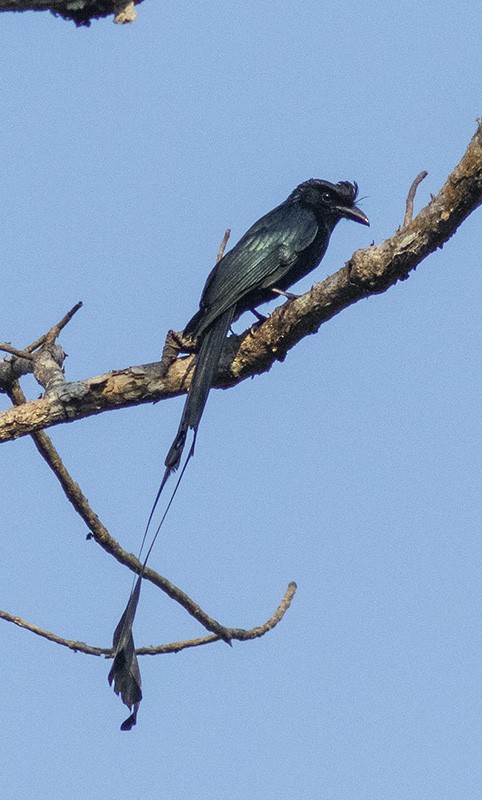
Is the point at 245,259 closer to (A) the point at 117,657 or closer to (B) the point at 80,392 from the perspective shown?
(B) the point at 80,392

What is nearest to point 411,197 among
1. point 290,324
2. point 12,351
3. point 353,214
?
point 290,324

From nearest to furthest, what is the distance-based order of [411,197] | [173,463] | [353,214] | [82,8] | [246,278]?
[82,8] < [411,197] < [173,463] < [246,278] < [353,214]

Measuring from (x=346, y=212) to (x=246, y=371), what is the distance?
1.84 m

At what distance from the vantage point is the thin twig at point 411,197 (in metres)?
4.10

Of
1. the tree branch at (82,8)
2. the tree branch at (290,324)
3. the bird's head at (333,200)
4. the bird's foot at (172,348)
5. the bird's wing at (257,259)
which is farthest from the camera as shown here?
the bird's head at (333,200)

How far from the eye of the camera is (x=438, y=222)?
3891 millimetres

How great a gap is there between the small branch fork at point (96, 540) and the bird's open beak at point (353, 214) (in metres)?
2.07

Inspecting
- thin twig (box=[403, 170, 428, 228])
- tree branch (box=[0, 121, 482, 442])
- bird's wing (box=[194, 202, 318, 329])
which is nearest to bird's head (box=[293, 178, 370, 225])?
bird's wing (box=[194, 202, 318, 329])

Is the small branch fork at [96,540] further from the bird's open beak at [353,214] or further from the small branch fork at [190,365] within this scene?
the bird's open beak at [353,214]

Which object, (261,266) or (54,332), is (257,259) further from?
(54,332)

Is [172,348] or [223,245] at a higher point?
[223,245]

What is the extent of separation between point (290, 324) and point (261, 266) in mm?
1124

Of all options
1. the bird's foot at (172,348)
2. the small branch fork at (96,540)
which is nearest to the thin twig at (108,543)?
the small branch fork at (96,540)

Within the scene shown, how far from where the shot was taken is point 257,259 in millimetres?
5562
